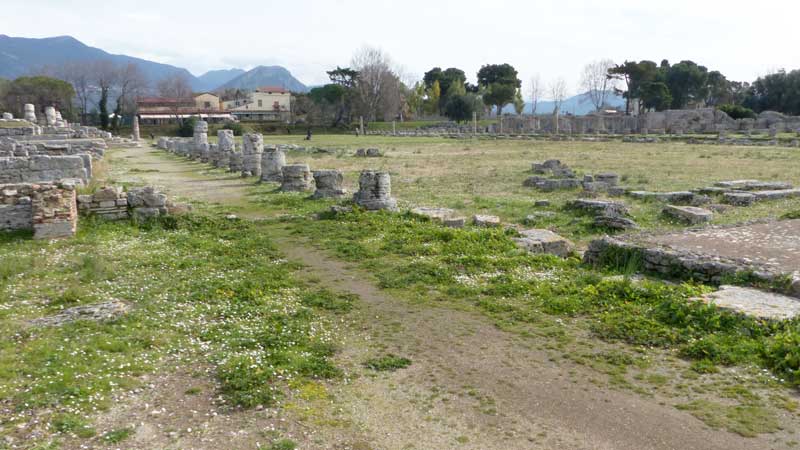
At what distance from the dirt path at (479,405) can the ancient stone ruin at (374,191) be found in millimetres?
7652

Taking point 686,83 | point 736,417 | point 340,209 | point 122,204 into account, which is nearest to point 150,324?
point 736,417

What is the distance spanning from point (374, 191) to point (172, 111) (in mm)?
92430

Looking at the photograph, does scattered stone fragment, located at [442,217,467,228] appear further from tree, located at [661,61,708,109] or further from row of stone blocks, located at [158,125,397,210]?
tree, located at [661,61,708,109]

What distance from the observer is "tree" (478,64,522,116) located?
100 metres

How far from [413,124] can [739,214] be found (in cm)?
8423

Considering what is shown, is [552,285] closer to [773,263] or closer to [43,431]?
[773,263]

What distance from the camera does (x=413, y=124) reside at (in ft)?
317

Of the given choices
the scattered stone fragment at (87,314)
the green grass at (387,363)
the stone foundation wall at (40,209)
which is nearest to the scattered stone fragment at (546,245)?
the green grass at (387,363)

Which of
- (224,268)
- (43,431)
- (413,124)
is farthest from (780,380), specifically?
(413,124)

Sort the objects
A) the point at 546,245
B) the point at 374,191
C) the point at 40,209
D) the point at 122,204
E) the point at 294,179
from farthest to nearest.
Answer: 1. the point at 294,179
2. the point at 374,191
3. the point at 122,204
4. the point at 40,209
5. the point at 546,245

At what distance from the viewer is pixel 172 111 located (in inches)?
→ 3836

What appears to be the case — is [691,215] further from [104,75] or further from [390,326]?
[104,75]

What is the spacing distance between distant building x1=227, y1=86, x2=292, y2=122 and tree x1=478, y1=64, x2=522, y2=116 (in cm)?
3663

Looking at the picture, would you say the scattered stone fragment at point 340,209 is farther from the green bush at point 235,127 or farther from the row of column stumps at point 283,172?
the green bush at point 235,127
